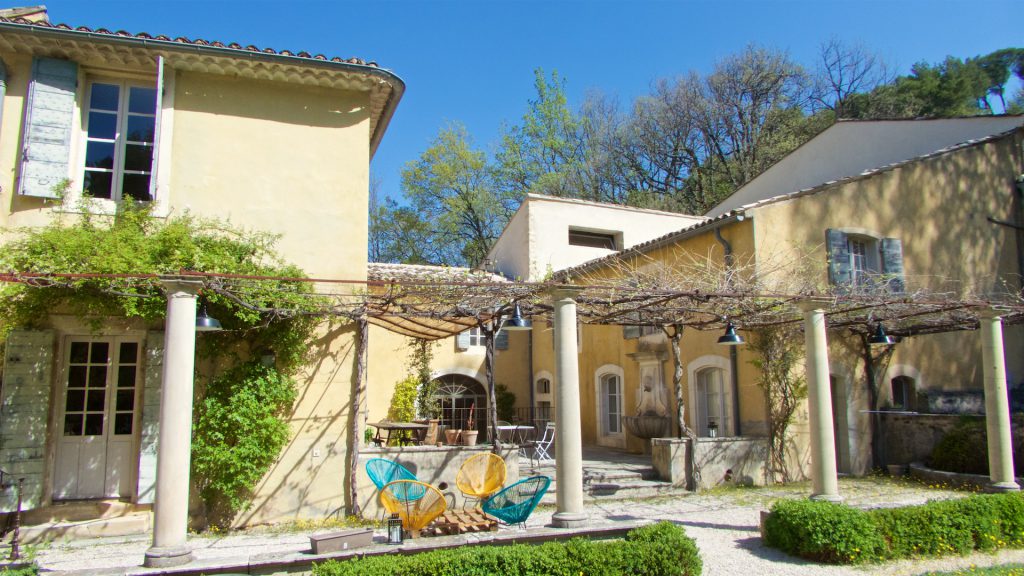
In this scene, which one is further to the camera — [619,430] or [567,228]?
[567,228]

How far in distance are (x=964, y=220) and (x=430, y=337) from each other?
11917mm

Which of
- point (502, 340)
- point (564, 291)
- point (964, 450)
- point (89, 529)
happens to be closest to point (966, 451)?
point (964, 450)

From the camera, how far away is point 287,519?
926 cm

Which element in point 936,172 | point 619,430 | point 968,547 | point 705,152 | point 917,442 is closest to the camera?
point 968,547

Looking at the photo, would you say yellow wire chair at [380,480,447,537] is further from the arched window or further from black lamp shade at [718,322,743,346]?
the arched window

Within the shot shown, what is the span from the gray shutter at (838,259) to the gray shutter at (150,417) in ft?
38.1

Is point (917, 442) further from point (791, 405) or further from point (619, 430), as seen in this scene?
point (619, 430)

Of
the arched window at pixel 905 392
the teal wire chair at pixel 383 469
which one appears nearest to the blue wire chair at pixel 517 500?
the teal wire chair at pixel 383 469

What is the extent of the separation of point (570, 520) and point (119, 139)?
8.21m

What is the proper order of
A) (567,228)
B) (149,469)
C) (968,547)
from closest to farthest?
(968,547)
(149,469)
(567,228)

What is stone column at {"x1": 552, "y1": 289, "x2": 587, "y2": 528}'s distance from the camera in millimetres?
7316

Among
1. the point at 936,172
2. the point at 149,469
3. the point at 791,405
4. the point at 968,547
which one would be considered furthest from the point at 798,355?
the point at 149,469

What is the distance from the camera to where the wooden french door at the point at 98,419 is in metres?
8.73

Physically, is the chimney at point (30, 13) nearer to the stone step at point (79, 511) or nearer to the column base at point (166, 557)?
the stone step at point (79, 511)
